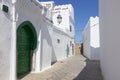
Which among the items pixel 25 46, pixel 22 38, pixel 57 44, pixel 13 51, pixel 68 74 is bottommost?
pixel 68 74

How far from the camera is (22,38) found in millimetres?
7363

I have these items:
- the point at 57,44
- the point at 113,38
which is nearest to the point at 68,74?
the point at 113,38

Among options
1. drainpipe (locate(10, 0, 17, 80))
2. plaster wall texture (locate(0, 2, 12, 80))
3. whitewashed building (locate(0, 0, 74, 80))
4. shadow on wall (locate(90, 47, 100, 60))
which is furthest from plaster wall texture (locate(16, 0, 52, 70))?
shadow on wall (locate(90, 47, 100, 60))

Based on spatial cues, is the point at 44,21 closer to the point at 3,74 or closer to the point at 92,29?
the point at 3,74

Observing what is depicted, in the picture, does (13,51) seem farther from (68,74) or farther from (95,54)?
(95,54)

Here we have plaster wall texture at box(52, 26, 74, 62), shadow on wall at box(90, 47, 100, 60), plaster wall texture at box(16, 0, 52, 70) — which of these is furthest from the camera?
shadow on wall at box(90, 47, 100, 60)

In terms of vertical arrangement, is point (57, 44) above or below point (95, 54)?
above

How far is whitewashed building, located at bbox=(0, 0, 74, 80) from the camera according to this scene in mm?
5455

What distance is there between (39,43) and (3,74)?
3.56 meters

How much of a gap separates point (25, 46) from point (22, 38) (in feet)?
1.91

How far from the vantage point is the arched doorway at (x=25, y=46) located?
7.11 m

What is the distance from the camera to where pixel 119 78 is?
2938 millimetres

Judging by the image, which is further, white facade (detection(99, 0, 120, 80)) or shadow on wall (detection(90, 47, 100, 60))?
shadow on wall (detection(90, 47, 100, 60))

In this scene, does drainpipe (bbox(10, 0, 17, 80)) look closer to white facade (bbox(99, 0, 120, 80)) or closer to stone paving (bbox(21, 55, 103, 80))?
stone paving (bbox(21, 55, 103, 80))
